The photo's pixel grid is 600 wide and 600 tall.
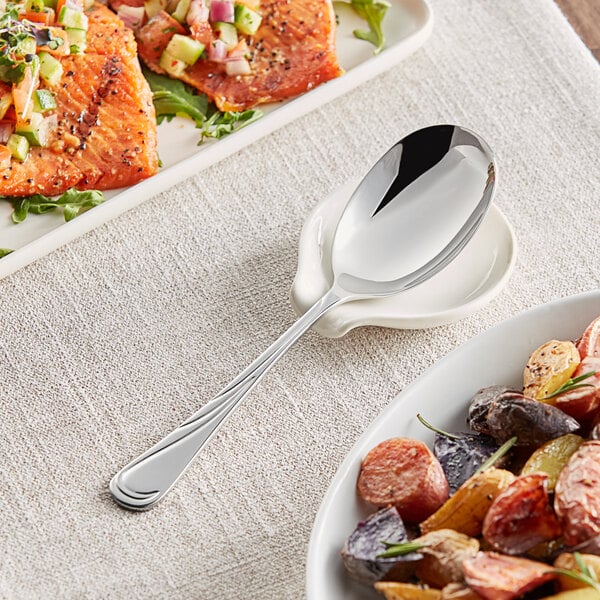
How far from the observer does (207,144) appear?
94.1 inches

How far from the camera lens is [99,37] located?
241cm

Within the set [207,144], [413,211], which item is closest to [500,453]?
[413,211]

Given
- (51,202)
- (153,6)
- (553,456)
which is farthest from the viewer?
(153,6)

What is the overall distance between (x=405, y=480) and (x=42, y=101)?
4.62ft

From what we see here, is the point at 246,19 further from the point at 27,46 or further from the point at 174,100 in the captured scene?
the point at 27,46

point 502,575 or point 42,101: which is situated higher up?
point 502,575

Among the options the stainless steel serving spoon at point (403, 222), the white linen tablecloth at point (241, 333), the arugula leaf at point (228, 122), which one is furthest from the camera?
the arugula leaf at point (228, 122)

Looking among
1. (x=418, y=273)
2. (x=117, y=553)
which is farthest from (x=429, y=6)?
(x=117, y=553)

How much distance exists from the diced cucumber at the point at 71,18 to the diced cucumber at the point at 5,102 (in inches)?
10.5

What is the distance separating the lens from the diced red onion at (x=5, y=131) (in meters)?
2.31

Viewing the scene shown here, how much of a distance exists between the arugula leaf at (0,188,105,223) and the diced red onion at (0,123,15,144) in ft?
0.52

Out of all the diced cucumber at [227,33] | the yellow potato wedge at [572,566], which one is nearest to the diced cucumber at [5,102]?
the diced cucumber at [227,33]

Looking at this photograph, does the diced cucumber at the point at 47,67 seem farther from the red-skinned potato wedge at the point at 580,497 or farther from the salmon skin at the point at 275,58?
the red-skinned potato wedge at the point at 580,497

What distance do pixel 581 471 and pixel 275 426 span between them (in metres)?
0.73
